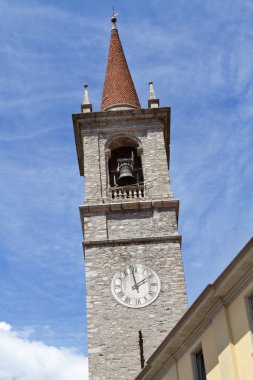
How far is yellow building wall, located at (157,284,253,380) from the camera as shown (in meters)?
11.3

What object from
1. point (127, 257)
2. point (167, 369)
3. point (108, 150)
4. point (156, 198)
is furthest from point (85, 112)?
point (167, 369)

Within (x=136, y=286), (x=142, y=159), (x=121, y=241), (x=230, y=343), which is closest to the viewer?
(x=230, y=343)

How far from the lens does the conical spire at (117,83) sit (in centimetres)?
2898

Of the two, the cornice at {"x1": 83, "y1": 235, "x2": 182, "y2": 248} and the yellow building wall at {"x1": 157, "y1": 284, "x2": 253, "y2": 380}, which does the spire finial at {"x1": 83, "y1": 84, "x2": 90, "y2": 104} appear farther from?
the yellow building wall at {"x1": 157, "y1": 284, "x2": 253, "y2": 380}

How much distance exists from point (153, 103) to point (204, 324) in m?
16.2

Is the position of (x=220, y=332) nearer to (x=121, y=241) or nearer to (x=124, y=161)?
(x=121, y=241)

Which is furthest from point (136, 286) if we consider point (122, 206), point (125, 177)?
point (125, 177)

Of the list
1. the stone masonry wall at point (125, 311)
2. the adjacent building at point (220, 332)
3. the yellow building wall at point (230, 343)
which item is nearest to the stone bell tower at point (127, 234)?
the stone masonry wall at point (125, 311)

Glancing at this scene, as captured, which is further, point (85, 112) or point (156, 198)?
point (85, 112)

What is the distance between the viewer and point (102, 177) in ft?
84.0

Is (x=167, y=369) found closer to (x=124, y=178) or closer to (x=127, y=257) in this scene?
(x=127, y=257)

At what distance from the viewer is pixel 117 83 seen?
1199 inches

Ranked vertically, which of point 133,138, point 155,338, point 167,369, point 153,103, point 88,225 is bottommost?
point 167,369

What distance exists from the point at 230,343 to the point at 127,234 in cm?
1195
